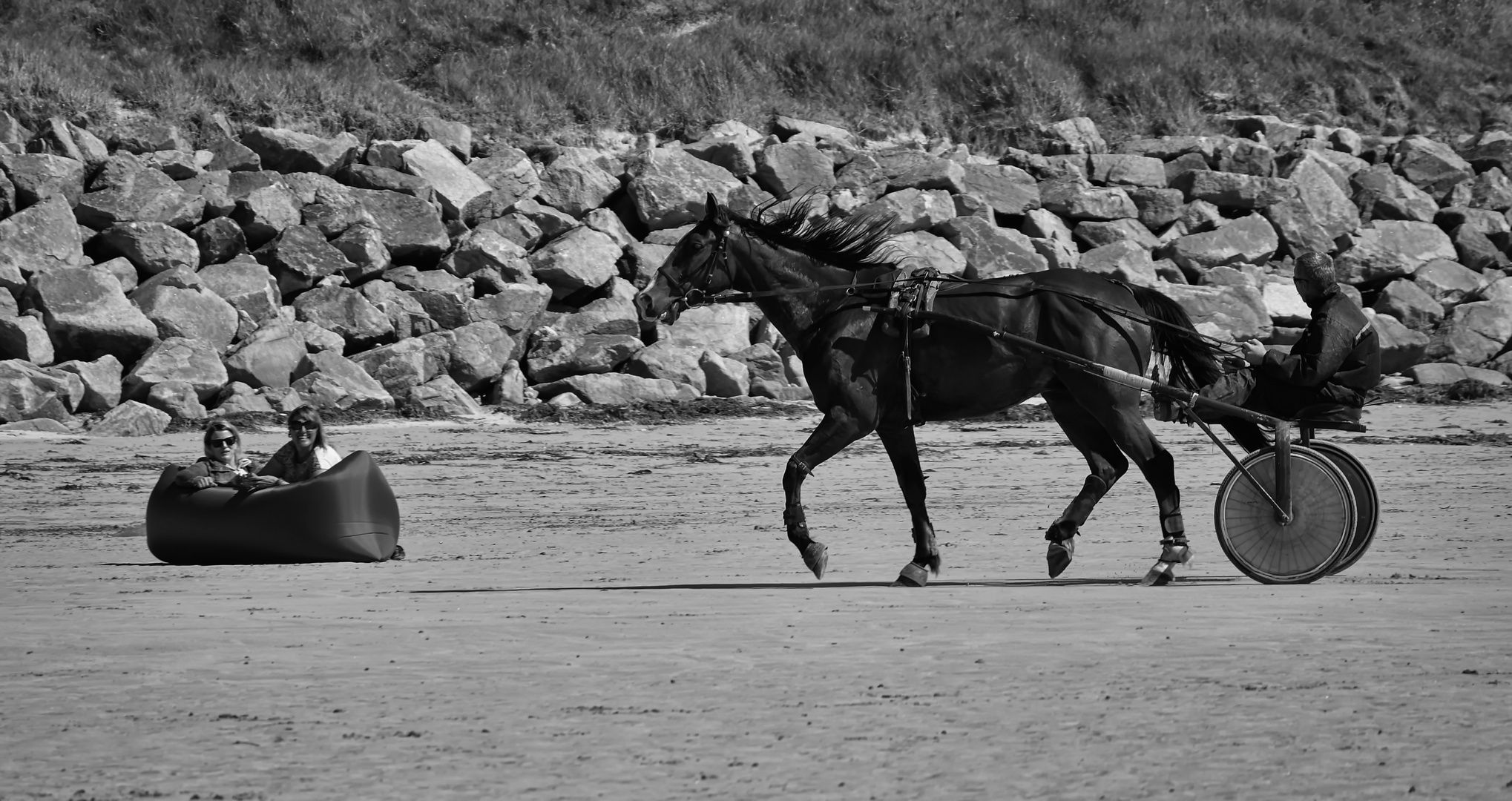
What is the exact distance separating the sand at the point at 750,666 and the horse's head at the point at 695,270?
5.18 feet

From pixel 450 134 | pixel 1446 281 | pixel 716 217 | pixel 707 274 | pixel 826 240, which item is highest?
pixel 716 217

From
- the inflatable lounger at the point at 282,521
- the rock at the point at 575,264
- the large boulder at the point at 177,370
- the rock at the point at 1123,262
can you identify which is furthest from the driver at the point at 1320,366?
the rock at the point at 1123,262

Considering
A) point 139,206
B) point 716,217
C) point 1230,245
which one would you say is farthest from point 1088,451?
point 1230,245

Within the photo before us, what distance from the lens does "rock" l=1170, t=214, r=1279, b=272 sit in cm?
2645

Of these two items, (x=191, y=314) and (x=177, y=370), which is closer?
(x=177, y=370)

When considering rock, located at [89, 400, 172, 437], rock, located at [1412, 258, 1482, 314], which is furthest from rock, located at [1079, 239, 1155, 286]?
rock, located at [89, 400, 172, 437]

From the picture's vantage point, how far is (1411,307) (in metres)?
26.0

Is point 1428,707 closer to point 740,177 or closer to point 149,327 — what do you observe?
point 149,327

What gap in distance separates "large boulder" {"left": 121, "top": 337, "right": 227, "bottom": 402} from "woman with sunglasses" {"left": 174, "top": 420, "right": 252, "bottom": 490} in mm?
8720

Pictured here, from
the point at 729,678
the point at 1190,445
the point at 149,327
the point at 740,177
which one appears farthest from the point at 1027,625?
the point at 740,177

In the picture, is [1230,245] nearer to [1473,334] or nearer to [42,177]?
[1473,334]

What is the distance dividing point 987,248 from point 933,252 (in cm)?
102

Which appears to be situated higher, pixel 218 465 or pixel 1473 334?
pixel 218 465

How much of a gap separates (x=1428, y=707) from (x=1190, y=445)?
12122 mm
